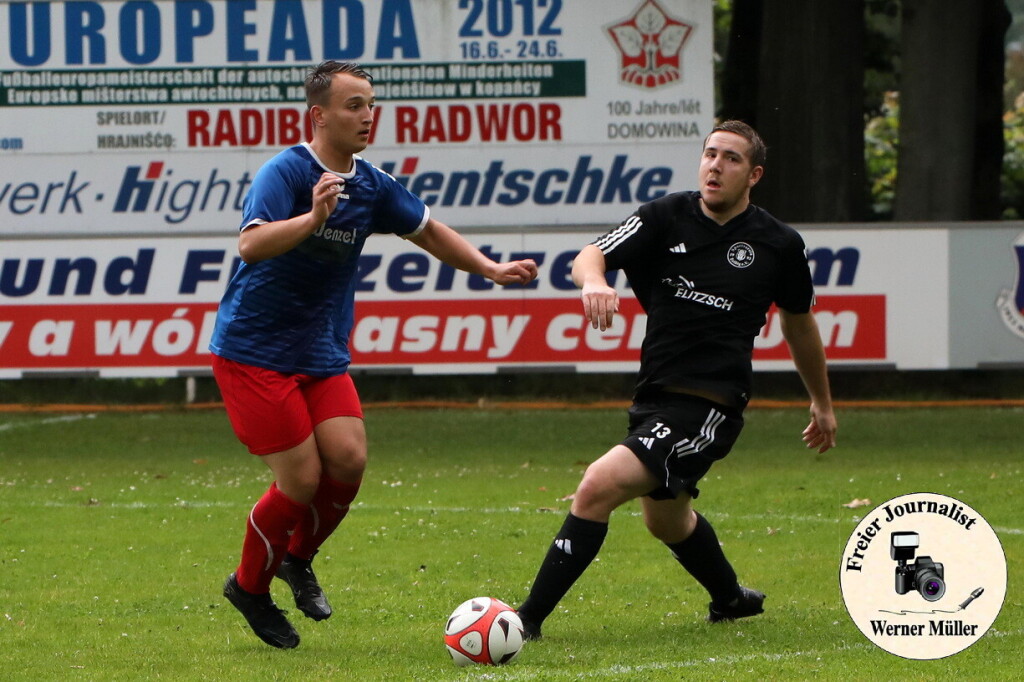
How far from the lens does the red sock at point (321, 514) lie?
254 inches

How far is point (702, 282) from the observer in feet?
20.9

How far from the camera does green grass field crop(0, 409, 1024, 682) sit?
6.02 m

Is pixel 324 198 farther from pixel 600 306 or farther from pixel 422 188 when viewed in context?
pixel 422 188

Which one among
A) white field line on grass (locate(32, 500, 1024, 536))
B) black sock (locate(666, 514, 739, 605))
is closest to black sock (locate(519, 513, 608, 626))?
black sock (locate(666, 514, 739, 605))

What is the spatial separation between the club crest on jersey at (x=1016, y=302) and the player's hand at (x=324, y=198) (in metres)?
9.32

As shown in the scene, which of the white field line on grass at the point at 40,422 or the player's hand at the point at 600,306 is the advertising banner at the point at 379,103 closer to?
the white field line on grass at the point at 40,422

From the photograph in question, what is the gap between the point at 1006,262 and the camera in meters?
13.9

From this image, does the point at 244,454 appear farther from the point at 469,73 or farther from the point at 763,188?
the point at 763,188

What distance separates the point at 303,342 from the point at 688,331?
4.85ft

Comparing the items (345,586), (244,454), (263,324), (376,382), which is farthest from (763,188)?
(263,324)

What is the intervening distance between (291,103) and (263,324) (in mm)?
9089

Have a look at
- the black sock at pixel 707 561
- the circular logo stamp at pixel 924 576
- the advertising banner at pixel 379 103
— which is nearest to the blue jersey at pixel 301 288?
the black sock at pixel 707 561

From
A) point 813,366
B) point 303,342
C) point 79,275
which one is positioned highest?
point 303,342

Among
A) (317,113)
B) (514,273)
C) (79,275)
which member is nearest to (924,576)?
(514,273)
